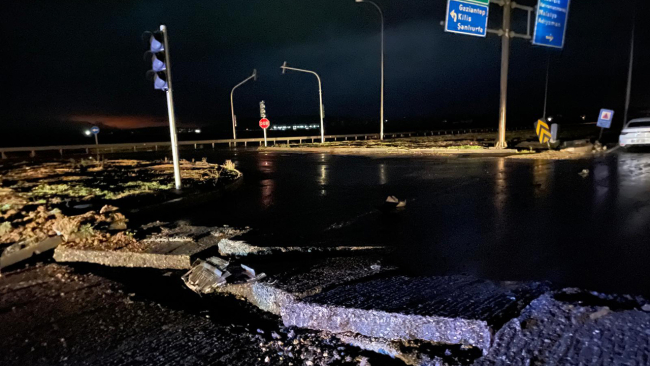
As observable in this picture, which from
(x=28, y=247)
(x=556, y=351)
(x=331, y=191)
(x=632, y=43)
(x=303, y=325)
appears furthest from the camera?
(x=632, y=43)

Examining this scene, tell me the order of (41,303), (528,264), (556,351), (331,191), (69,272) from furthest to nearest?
(331,191) < (69,272) < (528,264) < (41,303) < (556,351)

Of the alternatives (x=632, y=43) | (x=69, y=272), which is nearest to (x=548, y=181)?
(x=69, y=272)

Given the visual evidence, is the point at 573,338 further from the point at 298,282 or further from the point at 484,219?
the point at 484,219

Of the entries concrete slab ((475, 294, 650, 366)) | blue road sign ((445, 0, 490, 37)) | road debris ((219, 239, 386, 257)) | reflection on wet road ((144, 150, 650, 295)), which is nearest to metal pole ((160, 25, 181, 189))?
reflection on wet road ((144, 150, 650, 295))

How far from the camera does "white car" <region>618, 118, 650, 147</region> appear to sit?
1803 cm

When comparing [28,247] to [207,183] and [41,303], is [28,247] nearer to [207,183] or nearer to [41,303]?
[41,303]

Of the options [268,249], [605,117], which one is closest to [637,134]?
[605,117]

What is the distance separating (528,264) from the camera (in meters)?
4.83

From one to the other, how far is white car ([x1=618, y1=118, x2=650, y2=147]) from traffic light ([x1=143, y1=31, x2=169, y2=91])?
19962mm

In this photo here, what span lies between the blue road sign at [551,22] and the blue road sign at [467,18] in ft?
9.60

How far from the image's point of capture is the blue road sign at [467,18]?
17984mm

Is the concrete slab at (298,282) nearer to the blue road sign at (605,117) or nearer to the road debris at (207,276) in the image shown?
the road debris at (207,276)

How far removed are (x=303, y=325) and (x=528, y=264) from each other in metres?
2.97

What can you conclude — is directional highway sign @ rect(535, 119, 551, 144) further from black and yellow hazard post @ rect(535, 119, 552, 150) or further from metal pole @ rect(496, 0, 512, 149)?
metal pole @ rect(496, 0, 512, 149)
